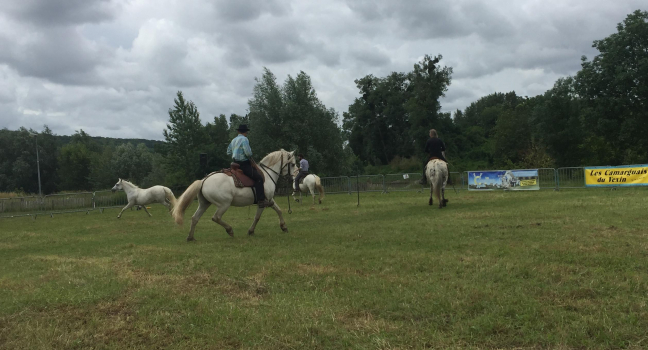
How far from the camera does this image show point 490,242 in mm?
7246

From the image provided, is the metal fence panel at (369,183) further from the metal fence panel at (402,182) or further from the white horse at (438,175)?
the white horse at (438,175)

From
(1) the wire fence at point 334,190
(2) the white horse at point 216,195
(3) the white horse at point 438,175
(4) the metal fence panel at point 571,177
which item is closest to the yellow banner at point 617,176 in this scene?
(4) the metal fence panel at point 571,177

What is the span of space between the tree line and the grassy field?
14.2 m

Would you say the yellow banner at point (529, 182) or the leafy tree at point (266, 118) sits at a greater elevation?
the leafy tree at point (266, 118)

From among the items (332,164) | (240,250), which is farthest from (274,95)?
(240,250)

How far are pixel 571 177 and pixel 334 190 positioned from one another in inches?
573

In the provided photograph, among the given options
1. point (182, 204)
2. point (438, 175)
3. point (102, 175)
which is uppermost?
point (102, 175)

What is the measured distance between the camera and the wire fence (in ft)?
69.4

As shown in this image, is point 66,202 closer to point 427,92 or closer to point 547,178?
point 547,178

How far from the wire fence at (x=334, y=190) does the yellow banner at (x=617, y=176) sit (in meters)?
0.40

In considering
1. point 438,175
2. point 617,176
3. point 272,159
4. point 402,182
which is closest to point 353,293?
point 272,159

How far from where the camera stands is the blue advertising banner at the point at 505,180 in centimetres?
2194

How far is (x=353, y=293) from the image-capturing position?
4.75 meters

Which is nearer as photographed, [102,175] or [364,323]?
[364,323]
